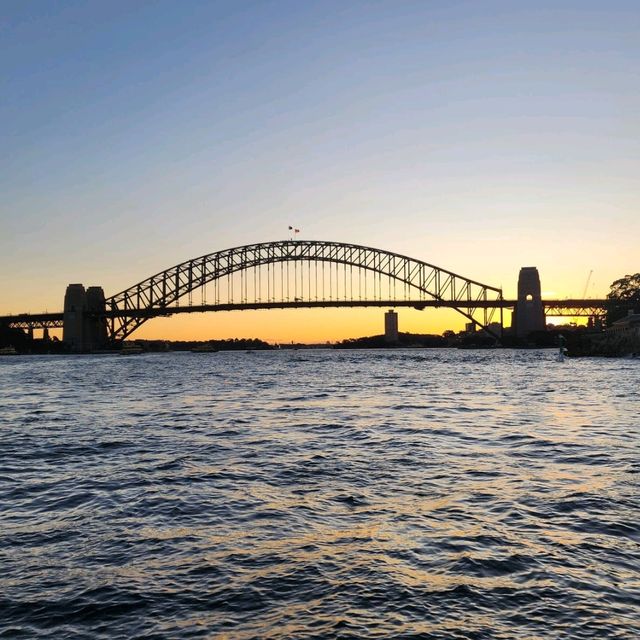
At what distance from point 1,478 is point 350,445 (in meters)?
7.51

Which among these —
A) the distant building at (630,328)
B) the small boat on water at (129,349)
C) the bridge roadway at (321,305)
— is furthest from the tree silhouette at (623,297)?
the small boat on water at (129,349)

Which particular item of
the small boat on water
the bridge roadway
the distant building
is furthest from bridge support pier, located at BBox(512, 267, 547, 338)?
the small boat on water

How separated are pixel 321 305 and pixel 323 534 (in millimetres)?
113140

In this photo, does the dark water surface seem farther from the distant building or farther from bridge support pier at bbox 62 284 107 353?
bridge support pier at bbox 62 284 107 353

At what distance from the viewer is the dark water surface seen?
5.94 meters

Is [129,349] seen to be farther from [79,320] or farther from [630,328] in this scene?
[630,328]

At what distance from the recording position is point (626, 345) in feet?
295

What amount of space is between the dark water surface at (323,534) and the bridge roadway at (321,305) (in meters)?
104

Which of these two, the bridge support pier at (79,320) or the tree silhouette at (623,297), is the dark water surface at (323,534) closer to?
the tree silhouette at (623,297)

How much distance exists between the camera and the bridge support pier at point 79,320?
152 m

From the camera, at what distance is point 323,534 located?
8.42 metres

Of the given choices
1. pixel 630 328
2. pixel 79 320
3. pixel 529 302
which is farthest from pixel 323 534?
pixel 79 320

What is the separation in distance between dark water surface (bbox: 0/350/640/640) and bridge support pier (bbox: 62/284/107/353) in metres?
141

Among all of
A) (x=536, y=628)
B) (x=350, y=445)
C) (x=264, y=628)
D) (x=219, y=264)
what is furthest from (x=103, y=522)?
(x=219, y=264)
